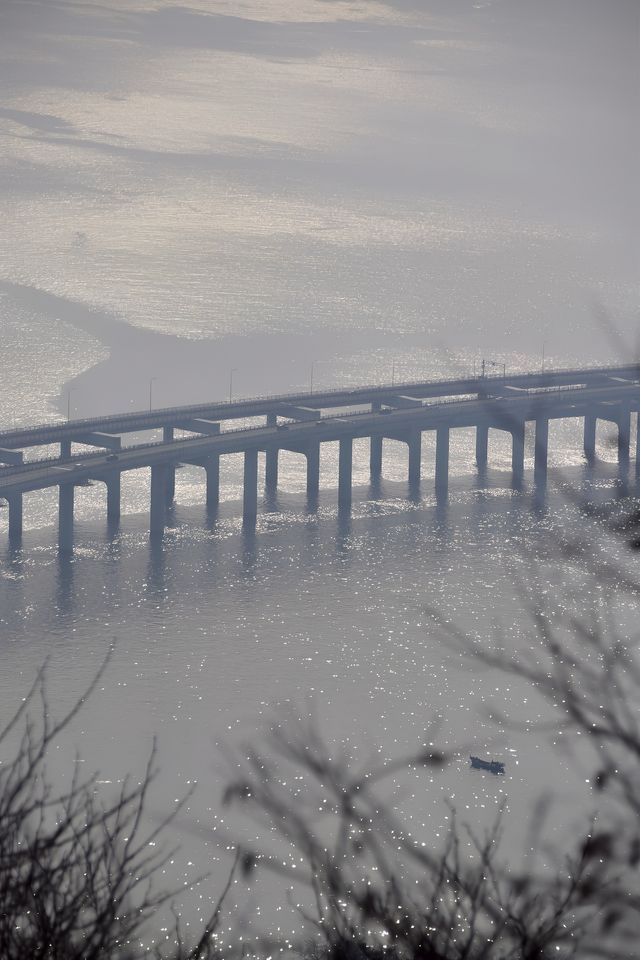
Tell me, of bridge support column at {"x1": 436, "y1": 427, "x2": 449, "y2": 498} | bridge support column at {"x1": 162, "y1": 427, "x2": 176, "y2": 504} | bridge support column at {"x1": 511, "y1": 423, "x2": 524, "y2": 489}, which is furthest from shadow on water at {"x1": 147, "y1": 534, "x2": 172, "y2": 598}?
bridge support column at {"x1": 511, "y1": 423, "x2": 524, "y2": 489}

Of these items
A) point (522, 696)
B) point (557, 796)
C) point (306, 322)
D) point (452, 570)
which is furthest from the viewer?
point (306, 322)

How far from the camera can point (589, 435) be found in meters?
57.9

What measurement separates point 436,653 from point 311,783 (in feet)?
26.1

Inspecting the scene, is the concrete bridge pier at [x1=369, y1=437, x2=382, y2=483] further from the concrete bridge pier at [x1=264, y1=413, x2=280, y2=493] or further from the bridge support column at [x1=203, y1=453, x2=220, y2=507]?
the bridge support column at [x1=203, y1=453, x2=220, y2=507]

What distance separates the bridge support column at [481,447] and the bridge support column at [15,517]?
19.3 m

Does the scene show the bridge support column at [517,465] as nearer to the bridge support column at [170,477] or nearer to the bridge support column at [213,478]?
the bridge support column at [213,478]

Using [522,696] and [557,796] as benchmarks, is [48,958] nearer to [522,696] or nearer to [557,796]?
[557,796]

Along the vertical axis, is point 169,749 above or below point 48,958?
below

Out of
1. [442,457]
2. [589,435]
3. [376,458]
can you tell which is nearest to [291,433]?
[376,458]

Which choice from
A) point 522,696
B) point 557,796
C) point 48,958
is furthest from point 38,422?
point 48,958

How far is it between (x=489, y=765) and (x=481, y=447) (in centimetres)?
3076

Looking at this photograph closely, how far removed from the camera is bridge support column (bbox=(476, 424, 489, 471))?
5566 cm

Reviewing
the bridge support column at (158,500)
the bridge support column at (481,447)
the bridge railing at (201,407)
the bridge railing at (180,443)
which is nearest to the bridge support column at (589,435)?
the bridge railing at (180,443)

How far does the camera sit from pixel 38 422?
5647 cm
